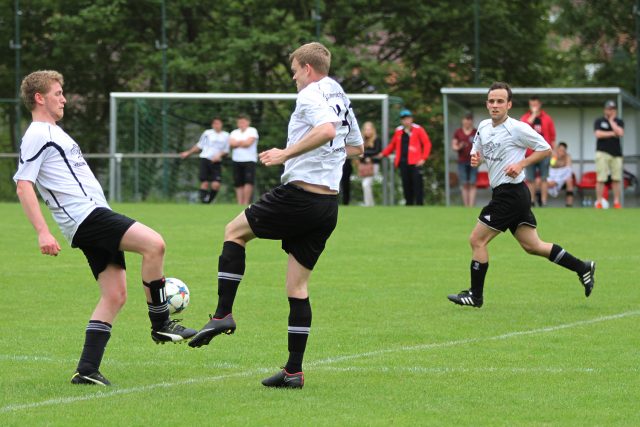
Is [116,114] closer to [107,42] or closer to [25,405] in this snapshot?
[107,42]

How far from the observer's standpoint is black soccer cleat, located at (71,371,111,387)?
729cm

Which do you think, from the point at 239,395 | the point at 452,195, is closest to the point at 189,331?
the point at 239,395

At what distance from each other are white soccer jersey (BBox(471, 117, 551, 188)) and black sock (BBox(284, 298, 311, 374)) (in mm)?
4296

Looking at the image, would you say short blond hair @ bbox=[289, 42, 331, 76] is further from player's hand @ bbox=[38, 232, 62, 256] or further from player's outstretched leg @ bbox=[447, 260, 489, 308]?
player's outstretched leg @ bbox=[447, 260, 489, 308]

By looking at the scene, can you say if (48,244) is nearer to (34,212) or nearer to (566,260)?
(34,212)

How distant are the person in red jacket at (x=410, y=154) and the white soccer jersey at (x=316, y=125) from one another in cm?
1901

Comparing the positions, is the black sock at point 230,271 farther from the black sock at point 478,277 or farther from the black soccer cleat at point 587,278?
the black soccer cleat at point 587,278

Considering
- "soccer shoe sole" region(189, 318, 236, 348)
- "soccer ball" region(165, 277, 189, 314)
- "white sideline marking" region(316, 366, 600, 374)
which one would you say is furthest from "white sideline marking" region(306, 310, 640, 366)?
"soccer shoe sole" region(189, 318, 236, 348)

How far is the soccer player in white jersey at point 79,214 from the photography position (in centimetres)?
725

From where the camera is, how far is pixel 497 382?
7.41 meters

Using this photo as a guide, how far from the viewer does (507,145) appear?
11.3 metres

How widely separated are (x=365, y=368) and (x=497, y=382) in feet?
2.93

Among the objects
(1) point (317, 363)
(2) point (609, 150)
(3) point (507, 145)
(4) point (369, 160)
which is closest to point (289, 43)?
(4) point (369, 160)

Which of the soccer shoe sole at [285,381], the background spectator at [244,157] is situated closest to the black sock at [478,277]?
the soccer shoe sole at [285,381]
